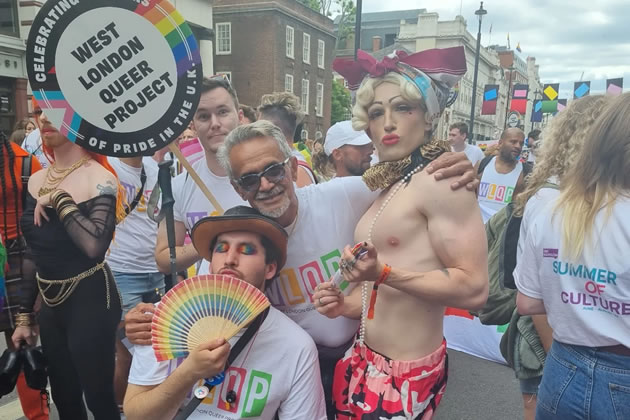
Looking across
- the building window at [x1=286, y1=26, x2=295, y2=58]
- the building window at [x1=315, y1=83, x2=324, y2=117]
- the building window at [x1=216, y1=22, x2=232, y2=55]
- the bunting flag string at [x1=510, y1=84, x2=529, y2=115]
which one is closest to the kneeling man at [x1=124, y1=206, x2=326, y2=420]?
the bunting flag string at [x1=510, y1=84, x2=529, y2=115]

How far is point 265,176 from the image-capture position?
1.85 metres

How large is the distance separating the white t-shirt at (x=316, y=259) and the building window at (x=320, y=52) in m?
32.2

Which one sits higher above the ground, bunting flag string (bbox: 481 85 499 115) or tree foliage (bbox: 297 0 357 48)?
tree foliage (bbox: 297 0 357 48)

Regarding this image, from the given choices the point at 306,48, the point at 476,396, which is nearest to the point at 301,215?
the point at 476,396

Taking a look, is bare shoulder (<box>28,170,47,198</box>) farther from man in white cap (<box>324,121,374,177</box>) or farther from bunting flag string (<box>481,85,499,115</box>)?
bunting flag string (<box>481,85,499,115</box>)

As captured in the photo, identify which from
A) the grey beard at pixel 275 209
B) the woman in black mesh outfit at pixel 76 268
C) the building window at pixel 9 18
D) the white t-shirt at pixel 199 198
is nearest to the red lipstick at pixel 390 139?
the grey beard at pixel 275 209

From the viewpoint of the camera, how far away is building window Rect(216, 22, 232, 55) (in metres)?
30.0

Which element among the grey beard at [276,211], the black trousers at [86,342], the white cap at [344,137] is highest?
the white cap at [344,137]

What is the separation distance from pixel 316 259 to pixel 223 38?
102 ft

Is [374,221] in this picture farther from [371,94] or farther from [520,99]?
[520,99]

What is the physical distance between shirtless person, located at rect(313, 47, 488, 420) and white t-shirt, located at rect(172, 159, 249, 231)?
1117 mm

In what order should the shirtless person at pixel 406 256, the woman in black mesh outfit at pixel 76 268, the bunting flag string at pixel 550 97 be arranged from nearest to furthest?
the shirtless person at pixel 406 256 < the woman in black mesh outfit at pixel 76 268 < the bunting flag string at pixel 550 97

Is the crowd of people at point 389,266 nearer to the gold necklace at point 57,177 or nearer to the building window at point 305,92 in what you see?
the gold necklace at point 57,177

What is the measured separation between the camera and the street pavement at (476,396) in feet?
11.2
